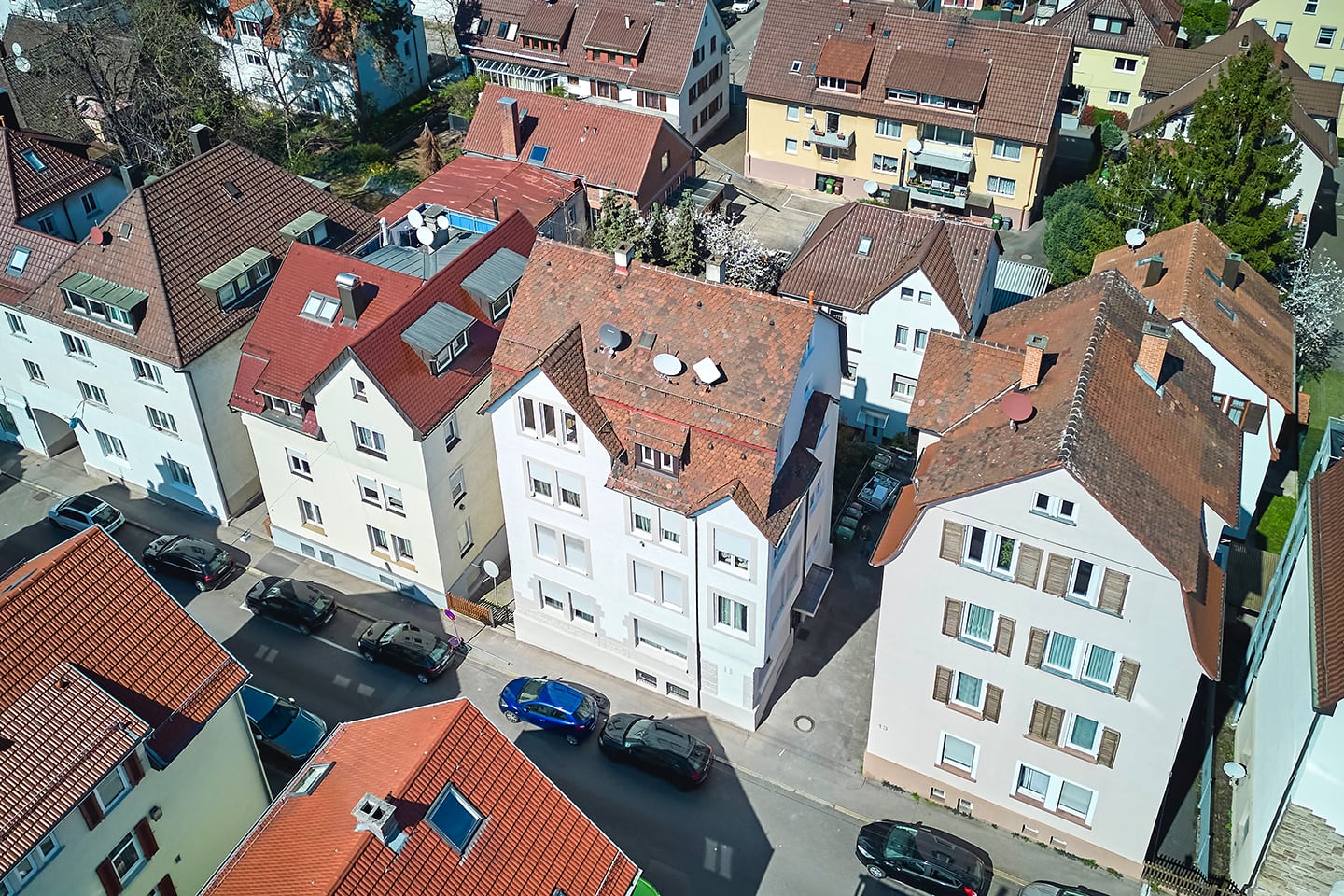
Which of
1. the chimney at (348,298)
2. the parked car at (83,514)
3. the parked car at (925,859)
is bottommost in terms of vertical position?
the parked car at (925,859)

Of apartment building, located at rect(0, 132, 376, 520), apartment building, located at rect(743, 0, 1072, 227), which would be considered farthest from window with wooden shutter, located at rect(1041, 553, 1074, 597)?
apartment building, located at rect(743, 0, 1072, 227)

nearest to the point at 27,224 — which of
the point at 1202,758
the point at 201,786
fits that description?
the point at 201,786

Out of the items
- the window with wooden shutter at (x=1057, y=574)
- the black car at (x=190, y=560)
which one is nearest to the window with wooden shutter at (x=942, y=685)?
the window with wooden shutter at (x=1057, y=574)

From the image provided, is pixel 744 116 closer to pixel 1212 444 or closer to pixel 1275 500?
pixel 1275 500

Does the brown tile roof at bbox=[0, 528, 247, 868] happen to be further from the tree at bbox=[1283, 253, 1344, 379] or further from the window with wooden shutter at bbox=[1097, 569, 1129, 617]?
the tree at bbox=[1283, 253, 1344, 379]

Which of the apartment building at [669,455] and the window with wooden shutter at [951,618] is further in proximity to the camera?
the apartment building at [669,455]

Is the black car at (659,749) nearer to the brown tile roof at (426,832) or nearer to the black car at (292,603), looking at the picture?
the brown tile roof at (426,832)

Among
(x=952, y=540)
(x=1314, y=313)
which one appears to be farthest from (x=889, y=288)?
(x=1314, y=313)
